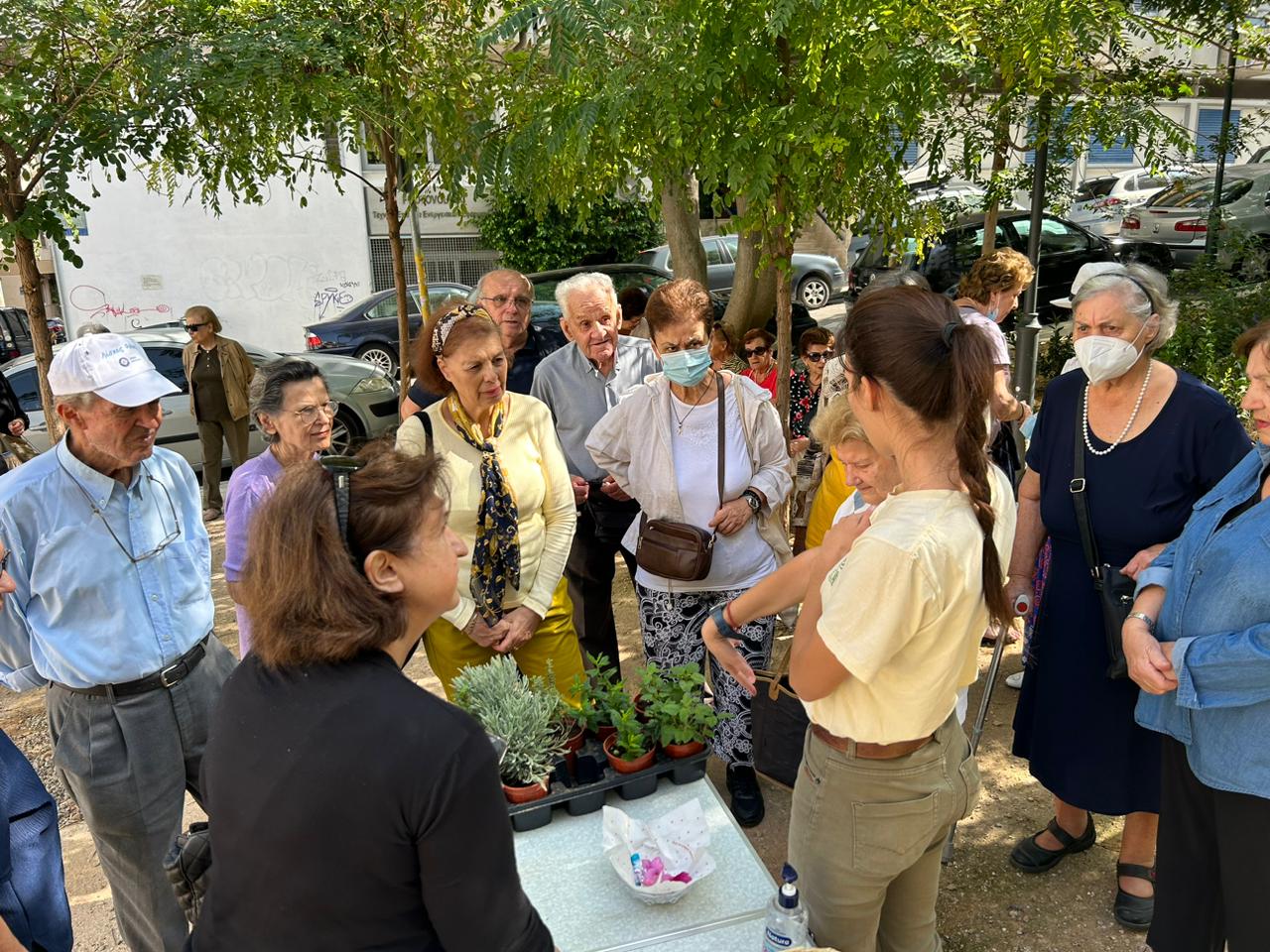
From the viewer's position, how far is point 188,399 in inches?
359

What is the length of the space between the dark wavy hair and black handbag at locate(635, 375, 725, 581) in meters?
1.85

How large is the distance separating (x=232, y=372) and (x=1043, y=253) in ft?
35.3

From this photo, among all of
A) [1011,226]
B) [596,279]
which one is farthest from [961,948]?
[1011,226]

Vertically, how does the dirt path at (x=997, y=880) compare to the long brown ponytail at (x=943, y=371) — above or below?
below

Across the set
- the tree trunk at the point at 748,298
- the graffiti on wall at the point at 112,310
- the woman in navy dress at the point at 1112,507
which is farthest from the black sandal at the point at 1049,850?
the graffiti on wall at the point at 112,310

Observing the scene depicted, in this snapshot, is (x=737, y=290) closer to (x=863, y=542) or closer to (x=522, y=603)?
(x=522, y=603)

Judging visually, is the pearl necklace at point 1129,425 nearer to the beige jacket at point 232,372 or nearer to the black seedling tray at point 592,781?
the black seedling tray at point 592,781

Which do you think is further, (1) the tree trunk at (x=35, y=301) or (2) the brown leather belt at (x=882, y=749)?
(1) the tree trunk at (x=35, y=301)

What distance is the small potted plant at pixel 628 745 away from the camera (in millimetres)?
2365

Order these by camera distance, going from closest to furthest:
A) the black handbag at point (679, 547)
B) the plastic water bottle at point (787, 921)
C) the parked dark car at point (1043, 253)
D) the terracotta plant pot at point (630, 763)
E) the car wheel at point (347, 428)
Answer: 1. the plastic water bottle at point (787, 921)
2. the terracotta plant pot at point (630, 763)
3. the black handbag at point (679, 547)
4. the car wheel at point (347, 428)
5. the parked dark car at point (1043, 253)

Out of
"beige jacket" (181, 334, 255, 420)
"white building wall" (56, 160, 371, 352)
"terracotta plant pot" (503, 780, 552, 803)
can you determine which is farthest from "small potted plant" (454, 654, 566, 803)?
"white building wall" (56, 160, 371, 352)

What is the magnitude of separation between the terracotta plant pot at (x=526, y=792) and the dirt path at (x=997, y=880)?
1.27 m

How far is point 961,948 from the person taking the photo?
2.80 metres

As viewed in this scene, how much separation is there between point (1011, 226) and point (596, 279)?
9.99 metres
